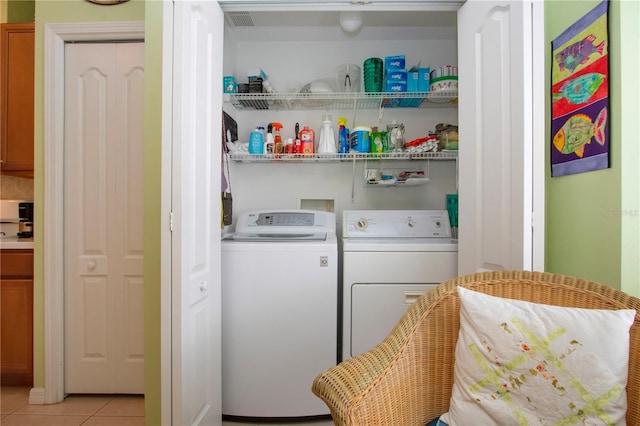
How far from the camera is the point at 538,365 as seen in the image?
2.81 feet

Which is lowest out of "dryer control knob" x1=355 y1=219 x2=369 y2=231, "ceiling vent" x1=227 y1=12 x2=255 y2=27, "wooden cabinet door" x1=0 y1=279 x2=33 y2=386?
"wooden cabinet door" x1=0 y1=279 x2=33 y2=386

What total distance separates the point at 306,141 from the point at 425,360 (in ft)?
4.97

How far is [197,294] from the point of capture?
4.35ft

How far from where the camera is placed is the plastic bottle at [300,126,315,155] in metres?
2.12

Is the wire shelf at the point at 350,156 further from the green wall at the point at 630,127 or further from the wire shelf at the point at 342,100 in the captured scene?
the green wall at the point at 630,127

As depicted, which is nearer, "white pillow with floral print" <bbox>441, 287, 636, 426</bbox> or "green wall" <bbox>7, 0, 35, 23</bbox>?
"white pillow with floral print" <bbox>441, 287, 636, 426</bbox>

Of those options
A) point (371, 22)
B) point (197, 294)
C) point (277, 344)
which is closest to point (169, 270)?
point (197, 294)

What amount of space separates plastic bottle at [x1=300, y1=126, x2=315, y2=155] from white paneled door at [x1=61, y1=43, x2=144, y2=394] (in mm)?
986

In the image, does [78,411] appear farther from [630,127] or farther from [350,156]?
[630,127]

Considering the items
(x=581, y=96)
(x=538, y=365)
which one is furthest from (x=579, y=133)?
(x=538, y=365)

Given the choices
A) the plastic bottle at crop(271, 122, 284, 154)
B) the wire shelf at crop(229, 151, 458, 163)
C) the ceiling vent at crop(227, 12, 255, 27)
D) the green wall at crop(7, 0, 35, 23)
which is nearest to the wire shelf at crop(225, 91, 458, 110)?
the plastic bottle at crop(271, 122, 284, 154)

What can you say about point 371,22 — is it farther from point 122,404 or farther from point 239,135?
point 122,404

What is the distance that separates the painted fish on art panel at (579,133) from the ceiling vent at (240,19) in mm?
1847

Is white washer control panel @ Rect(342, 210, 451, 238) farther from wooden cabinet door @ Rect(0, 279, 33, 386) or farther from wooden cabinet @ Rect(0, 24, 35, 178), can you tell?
wooden cabinet @ Rect(0, 24, 35, 178)
